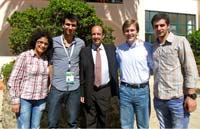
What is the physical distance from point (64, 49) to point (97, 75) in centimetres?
60

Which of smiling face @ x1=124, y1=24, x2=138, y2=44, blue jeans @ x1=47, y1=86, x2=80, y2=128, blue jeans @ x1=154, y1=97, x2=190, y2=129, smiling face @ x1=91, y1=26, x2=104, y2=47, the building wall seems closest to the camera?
blue jeans @ x1=154, y1=97, x2=190, y2=129

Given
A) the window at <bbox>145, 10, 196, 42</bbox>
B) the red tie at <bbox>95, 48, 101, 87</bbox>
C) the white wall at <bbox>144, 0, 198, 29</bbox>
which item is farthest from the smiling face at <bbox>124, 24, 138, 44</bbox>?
the window at <bbox>145, 10, 196, 42</bbox>

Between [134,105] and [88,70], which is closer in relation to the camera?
[134,105]

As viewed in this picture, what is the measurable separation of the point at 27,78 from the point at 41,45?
1.58 ft

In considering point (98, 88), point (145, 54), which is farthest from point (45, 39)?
point (145, 54)

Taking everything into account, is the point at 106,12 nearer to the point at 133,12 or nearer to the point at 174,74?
the point at 133,12

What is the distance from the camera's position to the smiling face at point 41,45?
4.90 metres

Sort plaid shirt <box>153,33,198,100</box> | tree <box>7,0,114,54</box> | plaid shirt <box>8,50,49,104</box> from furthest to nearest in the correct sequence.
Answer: tree <box>7,0,114,54</box> < plaid shirt <box>8,50,49,104</box> < plaid shirt <box>153,33,198,100</box>

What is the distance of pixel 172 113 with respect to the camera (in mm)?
4602

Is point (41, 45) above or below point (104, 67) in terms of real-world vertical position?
above

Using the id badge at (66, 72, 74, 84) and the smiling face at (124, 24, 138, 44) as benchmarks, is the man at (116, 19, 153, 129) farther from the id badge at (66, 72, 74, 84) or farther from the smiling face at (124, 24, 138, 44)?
the id badge at (66, 72, 74, 84)

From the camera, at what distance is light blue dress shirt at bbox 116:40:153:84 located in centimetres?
495

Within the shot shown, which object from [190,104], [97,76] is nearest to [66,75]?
[97,76]

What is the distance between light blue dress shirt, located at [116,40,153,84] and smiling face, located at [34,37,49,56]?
1.07 metres
